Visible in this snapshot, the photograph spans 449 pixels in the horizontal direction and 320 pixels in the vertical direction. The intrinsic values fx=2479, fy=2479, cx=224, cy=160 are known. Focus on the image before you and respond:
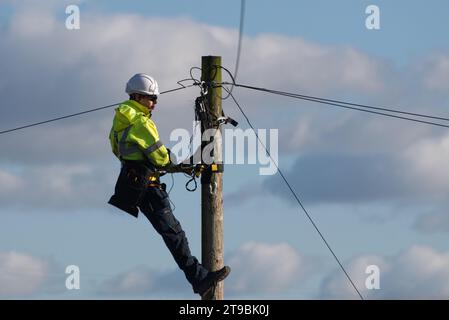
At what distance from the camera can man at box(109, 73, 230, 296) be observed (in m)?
29.2

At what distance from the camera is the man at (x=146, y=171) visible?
29.2m

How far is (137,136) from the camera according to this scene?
1148 inches

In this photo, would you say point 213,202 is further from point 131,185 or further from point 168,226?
point 131,185

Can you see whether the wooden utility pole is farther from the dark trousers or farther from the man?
the dark trousers

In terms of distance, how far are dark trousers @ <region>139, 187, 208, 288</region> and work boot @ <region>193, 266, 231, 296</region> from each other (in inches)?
5.0

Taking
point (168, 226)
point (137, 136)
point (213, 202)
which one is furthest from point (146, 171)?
point (213, 202)

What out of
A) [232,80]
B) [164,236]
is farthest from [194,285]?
[232,80]

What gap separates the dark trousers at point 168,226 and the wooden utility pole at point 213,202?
42 centimetres
